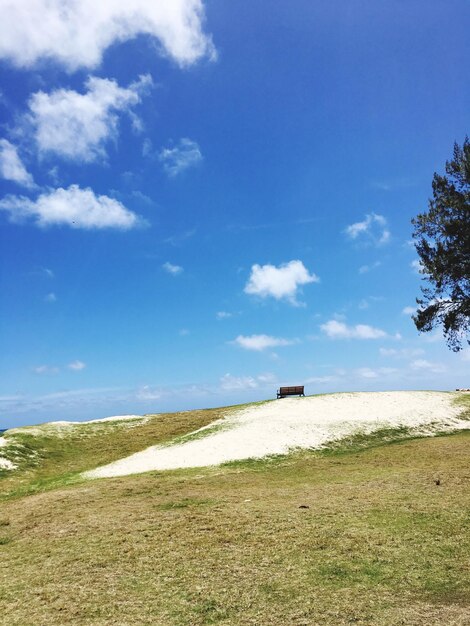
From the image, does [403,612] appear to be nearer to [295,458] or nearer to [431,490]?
[431,490]

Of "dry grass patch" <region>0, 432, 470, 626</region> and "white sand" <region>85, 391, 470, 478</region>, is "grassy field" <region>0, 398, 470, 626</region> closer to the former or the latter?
"dry grass patch" <region>0, 432, 470, 626</region>

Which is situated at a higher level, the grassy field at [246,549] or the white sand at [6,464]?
the white sand at [6,464]

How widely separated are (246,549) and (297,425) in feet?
83.2

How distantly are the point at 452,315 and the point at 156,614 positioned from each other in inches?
1424

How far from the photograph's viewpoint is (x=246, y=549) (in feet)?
45.4

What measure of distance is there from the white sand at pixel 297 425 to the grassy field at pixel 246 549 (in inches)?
198

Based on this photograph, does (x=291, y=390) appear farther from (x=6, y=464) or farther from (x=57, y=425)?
(x=6, y=464)

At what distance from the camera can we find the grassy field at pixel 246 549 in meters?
10.3

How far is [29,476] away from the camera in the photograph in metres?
32.2

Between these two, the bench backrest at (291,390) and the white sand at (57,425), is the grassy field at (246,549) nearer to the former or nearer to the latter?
the white sand at (57,425)

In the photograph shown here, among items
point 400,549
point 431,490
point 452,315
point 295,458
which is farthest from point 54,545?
point 452,315

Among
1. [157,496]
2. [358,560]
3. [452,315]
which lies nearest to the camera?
[358,560]

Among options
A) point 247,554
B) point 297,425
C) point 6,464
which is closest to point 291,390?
point 297,425

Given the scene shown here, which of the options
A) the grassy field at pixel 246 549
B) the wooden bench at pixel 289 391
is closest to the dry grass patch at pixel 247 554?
the grassy field at pixel 246 549
